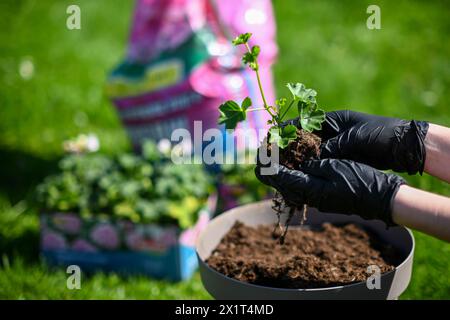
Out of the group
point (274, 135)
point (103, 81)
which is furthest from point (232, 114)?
point (103, 81)

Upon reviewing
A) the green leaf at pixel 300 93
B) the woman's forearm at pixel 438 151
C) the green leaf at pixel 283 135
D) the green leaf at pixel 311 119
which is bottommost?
the woman's forearm at pixel 438 151

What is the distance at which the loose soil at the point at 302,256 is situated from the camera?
1.78 m

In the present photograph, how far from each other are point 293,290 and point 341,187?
12.1 inches

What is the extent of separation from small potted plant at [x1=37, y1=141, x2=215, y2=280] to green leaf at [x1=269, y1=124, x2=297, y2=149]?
1091 millimetres

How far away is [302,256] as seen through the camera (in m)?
1.90

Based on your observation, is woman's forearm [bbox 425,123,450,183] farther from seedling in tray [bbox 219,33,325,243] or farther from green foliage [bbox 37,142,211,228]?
green foliage [bbox 37,142,211,228]

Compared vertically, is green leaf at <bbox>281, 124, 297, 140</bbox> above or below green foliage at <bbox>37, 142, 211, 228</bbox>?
above

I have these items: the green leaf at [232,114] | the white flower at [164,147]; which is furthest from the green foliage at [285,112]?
the white flower at [164,147]

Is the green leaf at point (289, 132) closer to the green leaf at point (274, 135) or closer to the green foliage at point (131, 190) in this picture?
the green leaf at point (274, 135)

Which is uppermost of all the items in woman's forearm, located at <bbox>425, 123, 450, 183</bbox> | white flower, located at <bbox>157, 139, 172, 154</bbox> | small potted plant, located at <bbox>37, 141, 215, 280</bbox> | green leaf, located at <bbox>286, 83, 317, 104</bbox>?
green leaf, located at <bbox>286, 83, 317, 104</bbox>

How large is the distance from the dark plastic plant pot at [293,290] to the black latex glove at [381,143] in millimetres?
265

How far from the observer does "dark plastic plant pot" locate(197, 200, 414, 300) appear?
161cm

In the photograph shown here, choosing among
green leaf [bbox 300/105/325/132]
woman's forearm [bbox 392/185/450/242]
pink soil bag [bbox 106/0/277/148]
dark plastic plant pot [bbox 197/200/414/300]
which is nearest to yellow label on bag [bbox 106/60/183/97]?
pink soil bag [bbox 106/0/277/148]
